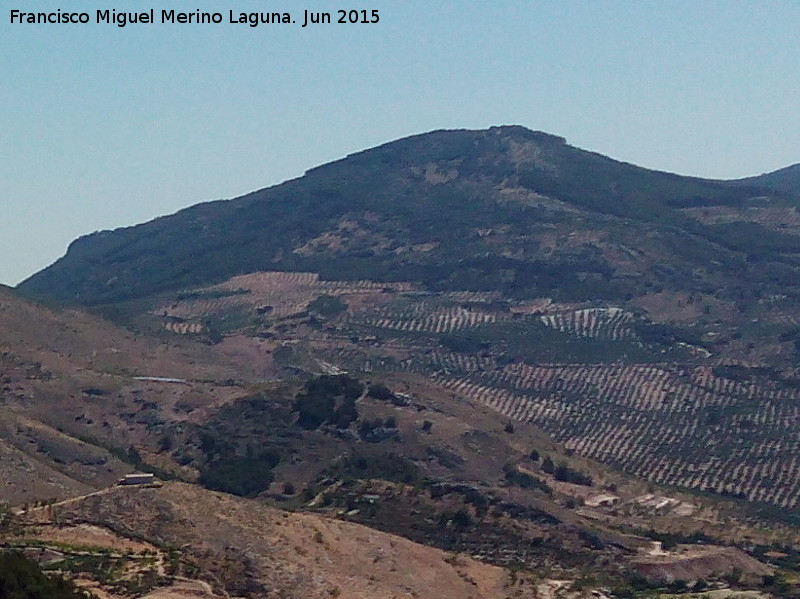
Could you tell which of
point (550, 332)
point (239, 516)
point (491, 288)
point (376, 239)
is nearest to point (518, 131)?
point (376, 239)

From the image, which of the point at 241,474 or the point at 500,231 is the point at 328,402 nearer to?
the point at 241,474

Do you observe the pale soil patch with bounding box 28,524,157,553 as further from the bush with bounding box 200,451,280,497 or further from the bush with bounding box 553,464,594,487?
the bush with bounding box 553,464,594,487

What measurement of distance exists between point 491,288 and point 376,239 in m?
25.0

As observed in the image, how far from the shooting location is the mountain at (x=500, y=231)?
14938cm

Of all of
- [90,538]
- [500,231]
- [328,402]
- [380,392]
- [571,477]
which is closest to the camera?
[90,538]

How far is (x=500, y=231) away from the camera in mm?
162000

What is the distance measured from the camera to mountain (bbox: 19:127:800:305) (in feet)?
490

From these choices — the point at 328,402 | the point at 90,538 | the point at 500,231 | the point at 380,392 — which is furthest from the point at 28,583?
the point at 500,231

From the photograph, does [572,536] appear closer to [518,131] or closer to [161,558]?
[161,558]

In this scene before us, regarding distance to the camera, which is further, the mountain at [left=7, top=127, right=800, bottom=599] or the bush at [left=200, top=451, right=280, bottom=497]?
the bush at [left=200, top=451, right=280, bottom=497]

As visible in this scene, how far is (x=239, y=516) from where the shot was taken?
46906mm

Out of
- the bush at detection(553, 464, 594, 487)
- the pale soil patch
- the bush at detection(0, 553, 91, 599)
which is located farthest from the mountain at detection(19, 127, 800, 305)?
the bush at detection(0, 553, 91, 599)

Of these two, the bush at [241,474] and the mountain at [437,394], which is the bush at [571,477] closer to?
the mountain at [437,394]

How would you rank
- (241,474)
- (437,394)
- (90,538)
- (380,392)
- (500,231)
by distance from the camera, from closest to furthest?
(90,538), (241,474), (380,392), (437,394), (500,231)
